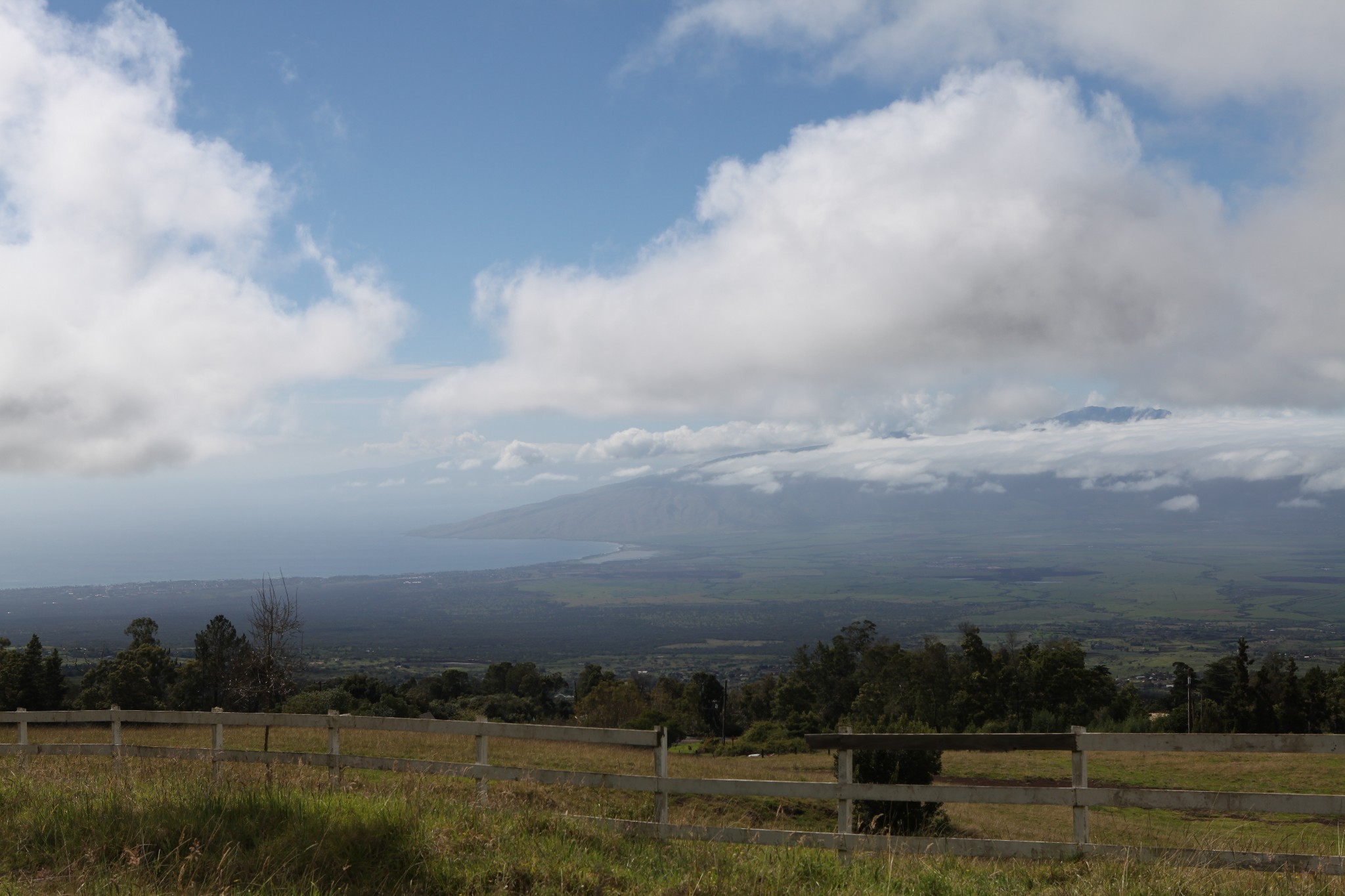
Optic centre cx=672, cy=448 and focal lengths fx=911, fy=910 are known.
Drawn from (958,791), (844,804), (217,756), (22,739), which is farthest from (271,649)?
(958,791)

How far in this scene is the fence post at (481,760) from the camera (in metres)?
8.70

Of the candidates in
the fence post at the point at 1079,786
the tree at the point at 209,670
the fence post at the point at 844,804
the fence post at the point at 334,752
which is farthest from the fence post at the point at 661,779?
the tree at the point at 209,670

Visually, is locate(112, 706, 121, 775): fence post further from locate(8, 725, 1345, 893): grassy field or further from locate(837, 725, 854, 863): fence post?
locate(837, 725, 854, 863): fence post

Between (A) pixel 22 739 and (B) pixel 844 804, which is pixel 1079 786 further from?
(A) pixel 22 739

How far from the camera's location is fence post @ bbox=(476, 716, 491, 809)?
870 centimetres

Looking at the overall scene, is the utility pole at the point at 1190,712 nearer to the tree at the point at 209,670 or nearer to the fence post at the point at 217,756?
the fence post at the point at 217,756

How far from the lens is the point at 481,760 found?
364 inches

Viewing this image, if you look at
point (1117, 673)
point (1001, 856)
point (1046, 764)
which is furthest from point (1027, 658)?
point (1117, 673)

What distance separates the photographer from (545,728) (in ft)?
29.8

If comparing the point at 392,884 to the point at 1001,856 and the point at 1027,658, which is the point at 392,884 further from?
the point at 1027,658

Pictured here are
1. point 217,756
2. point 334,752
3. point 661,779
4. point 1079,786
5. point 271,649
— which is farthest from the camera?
point 271,649

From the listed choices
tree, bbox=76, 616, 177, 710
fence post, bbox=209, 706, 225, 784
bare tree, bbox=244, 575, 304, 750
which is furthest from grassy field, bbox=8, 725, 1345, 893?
tree, bbox=76, 616, 177, 710

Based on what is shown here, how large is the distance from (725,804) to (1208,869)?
33.3ft

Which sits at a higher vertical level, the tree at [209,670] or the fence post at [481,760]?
the fence post at [481,760]
